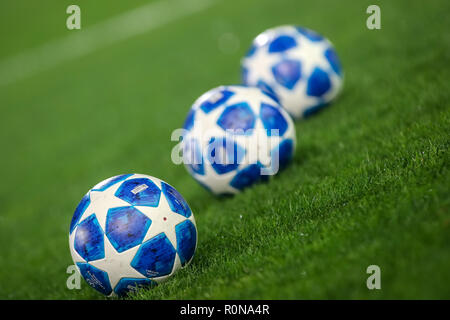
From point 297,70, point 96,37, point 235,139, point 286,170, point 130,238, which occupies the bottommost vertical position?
point 130,238

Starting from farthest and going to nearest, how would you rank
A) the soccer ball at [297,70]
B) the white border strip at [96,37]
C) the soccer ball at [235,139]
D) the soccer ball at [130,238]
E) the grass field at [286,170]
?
the white border strip at [96,37], the soccer ball at [297,70], the soccer ball at [235,139], the soccer ball at [130,238], the grass field at [286,170]

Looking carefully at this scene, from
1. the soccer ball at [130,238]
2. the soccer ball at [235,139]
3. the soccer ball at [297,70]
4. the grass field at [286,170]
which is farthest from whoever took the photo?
the soccer ball at [297,70]

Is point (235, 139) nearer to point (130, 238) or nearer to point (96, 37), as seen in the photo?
point (130, 238)

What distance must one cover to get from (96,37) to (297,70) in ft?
52.4

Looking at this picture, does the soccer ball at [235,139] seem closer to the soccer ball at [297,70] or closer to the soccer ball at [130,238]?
the soccer ball at [130,238]

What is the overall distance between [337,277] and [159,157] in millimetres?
5050

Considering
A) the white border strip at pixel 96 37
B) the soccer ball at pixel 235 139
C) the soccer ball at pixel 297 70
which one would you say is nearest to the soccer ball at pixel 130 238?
the soccer ball at pixel 235 139

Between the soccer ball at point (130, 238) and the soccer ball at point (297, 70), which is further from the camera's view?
the soccer ball at point (297, 70)

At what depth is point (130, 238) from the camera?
12.1ft

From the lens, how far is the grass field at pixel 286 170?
10.2ft

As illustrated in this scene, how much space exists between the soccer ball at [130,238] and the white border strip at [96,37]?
15.6 meters

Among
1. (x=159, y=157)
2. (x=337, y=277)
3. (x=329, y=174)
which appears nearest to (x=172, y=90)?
(x=159, y=157)

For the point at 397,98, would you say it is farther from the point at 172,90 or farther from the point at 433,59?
the point at 172,90

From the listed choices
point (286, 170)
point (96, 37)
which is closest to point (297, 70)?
point (286, 170)
